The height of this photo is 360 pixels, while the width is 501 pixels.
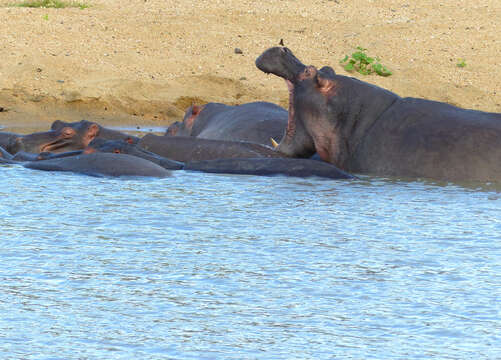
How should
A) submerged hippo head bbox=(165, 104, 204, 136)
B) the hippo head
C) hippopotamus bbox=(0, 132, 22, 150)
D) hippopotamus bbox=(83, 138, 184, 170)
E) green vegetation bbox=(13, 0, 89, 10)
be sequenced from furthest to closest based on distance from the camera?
1. green vegetation bbox=(13, 0, 89, 10)
2. submerged hippo head bbox=(165, 104, 204, 136)
3. hippopotamus bbox=(0, 132, 22, 150)
4. the hippo head
5. hippopotamus bbox=(83, 138, 184, 170)

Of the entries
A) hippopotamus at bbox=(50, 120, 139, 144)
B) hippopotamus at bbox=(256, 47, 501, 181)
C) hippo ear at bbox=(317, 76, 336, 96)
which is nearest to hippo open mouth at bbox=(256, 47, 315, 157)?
hippopotamus at bbox=(256, 47, 501, 181)

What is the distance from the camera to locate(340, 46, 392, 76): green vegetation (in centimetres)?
1616

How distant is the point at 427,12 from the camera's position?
2086 cm

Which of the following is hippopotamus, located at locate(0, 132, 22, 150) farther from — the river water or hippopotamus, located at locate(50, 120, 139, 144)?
the river water

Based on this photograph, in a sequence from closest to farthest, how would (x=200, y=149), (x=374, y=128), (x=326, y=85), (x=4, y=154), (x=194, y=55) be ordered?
(x=374, y=128) → (x=326, y=85) → (x=200, y=149) → (x=4, y=154) → (x=194, y=55)

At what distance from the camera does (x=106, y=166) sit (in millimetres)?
7547

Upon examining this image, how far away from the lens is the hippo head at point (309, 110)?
8.21 metres

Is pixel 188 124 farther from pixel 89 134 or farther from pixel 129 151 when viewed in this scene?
pixel 129 151

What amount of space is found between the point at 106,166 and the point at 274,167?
132 cm

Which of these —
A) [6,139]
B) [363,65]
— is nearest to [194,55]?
[363,65]

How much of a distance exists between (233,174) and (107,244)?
275cm

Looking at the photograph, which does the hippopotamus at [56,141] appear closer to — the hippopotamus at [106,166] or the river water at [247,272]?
the hippopotamus at [106,166]

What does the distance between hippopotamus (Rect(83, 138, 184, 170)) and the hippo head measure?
101 centimetres

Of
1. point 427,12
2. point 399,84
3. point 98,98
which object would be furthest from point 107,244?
point 427,12
